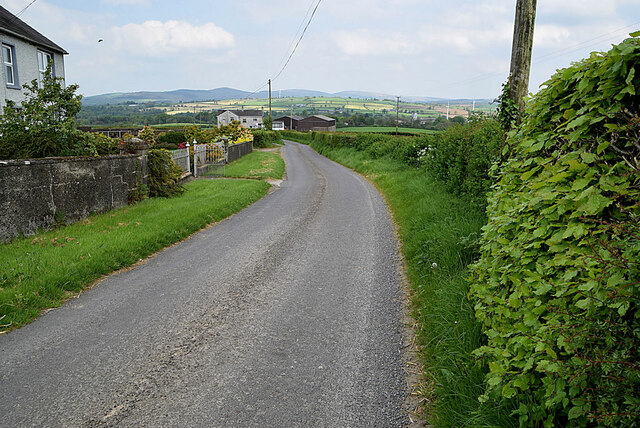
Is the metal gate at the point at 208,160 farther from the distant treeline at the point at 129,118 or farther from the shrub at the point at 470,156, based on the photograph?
the distant treeline at the point at 129,118

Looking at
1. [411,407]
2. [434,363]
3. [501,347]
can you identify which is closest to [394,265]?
[434,363]

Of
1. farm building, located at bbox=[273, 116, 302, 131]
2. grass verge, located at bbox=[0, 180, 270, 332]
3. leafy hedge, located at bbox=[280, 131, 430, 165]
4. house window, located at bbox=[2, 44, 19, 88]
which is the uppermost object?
farm building, located at bbox=[273, 116, 302, 131]

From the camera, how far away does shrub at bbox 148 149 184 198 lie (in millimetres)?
14402

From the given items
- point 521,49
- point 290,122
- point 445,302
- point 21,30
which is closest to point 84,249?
point 445,302

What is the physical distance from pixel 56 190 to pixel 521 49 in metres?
9.24

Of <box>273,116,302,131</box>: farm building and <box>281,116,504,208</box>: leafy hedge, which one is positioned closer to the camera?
<box>281,116,504,208</box>: leafy hedge

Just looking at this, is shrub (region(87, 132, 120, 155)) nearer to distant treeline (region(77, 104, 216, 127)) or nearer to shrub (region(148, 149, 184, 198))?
shrub (region(148, 149, 184, 198))

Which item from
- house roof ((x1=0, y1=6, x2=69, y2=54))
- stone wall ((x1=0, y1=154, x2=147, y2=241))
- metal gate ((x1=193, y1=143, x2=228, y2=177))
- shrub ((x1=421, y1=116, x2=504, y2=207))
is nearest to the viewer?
stone wall ((x1=0, y1=154, x2=147, y2=241))

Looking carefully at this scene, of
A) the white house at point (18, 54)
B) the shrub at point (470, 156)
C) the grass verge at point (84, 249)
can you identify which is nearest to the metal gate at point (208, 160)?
the white house at point (18, 54)

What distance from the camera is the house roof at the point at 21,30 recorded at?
21.3 m

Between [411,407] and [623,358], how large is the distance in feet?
6.32

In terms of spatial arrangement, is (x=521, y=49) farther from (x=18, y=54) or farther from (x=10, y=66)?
(x=18, y=54)

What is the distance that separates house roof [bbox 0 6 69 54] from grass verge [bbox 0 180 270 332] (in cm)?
1477

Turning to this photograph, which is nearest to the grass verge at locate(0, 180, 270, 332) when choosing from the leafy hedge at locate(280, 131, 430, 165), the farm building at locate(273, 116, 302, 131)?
the leafy hedge at locate(280, 131, 430, 165)
